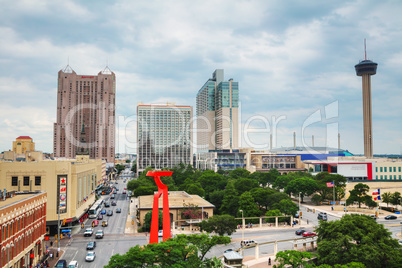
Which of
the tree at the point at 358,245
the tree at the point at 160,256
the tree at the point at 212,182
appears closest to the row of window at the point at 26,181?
the tree at the point at 160,256

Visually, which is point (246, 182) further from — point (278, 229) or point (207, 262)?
point (207, 262)

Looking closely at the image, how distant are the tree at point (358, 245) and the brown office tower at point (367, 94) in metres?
144

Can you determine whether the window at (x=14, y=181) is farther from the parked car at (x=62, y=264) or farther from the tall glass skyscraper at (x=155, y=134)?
the tall glass skyscraper at (x=155, y=134)

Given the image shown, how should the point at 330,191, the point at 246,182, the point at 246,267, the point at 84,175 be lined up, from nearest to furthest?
the point at 246,267 → the point at 84,175 → the point at 246,182 → the point at 330,191

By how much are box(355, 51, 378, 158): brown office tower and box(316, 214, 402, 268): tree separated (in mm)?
143770

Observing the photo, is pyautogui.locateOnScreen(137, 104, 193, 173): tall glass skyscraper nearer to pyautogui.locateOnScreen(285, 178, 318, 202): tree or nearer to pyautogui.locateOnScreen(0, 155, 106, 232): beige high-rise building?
pyautogui.locateOnScreen(285, 178, 318, 202): tree

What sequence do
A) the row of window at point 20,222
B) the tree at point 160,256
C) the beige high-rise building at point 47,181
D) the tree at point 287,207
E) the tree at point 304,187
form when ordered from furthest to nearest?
the tree at point 304,187, the tree at point 287,207, the beige high-rise building at point 47,181, the row of window at point 20,222, the tree at point 160,256

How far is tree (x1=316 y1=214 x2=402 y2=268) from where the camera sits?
34.5 meters

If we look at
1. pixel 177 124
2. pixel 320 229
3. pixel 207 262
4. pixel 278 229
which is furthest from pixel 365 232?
pixel 177 124

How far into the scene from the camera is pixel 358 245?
121 ft

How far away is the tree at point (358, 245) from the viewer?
34.5 metres

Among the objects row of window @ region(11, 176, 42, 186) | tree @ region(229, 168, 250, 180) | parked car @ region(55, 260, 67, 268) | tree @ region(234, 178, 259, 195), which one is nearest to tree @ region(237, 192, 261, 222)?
tree @ region(234, 178, 259, 195)

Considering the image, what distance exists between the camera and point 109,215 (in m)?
77.9

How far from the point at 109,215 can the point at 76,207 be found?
641 inches
